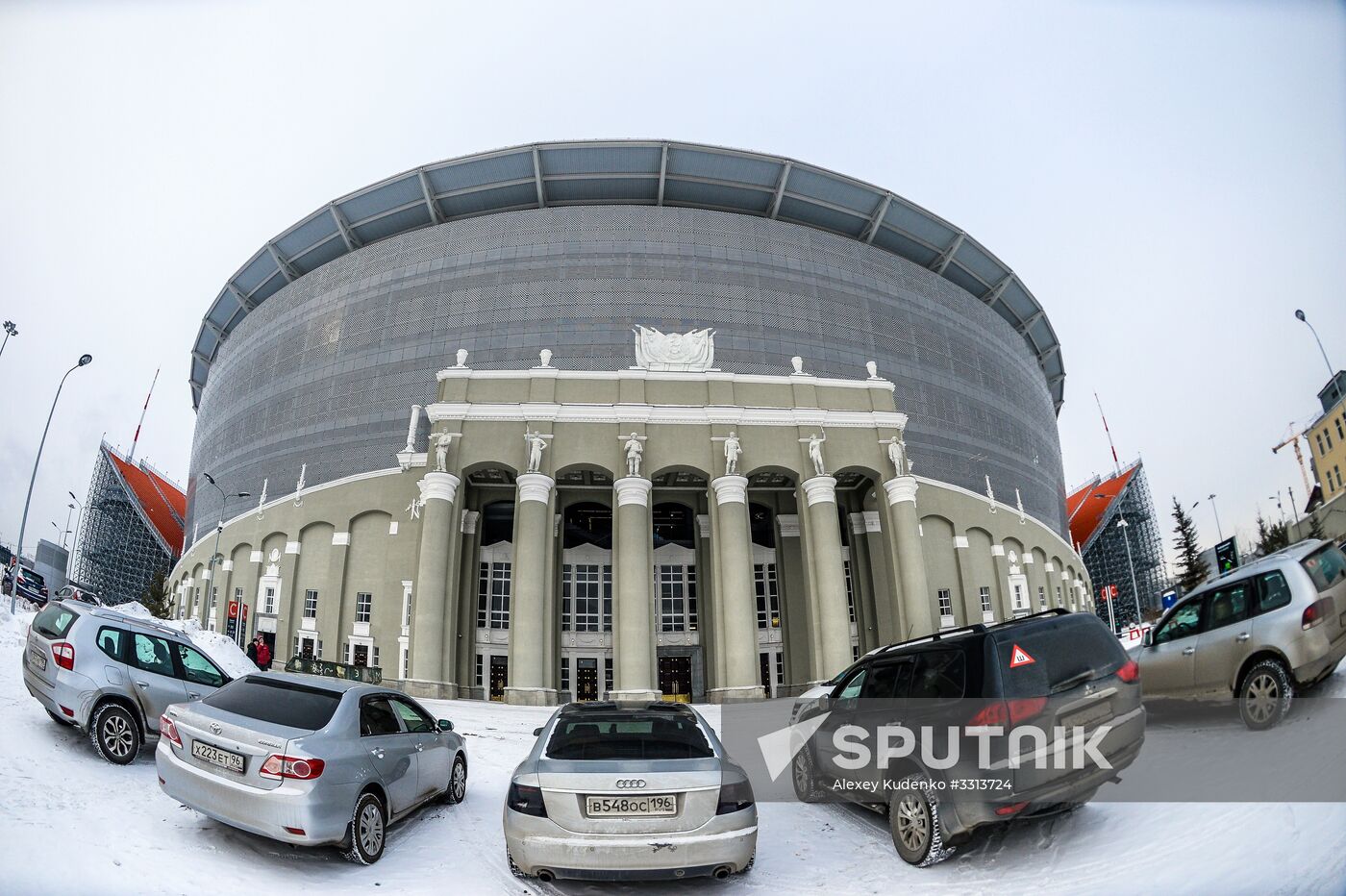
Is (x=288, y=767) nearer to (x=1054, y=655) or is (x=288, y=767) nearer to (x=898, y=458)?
(x=1054, y=655)

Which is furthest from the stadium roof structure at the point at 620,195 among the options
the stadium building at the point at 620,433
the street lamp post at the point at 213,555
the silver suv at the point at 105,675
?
the silver suv at the point at 105,675

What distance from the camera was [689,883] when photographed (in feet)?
22.2

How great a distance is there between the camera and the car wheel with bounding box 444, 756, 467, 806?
914cm

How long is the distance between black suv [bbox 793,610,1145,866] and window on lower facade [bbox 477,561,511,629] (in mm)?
30017

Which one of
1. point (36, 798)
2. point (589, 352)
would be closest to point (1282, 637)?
point (36, 798)

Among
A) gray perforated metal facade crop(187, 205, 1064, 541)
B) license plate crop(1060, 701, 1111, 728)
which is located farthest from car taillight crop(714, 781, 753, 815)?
gray perforated metal facade crop(187, 205, 1064, 541)

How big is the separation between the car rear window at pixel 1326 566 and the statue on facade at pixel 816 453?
22.7 m

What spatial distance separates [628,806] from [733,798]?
830 mm

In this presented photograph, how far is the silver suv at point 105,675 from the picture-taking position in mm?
8617

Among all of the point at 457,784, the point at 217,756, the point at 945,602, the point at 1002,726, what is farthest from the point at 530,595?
the point at 1002,726

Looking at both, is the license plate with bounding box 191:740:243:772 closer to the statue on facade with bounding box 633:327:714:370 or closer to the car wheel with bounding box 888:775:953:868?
the car wheel with bounding box 888:775:953:868

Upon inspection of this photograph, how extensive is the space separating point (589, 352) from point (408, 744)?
3377cm

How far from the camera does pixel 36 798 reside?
283 inches

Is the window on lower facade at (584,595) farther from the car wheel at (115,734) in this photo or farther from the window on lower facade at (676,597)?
the car wheel at (115,734)
